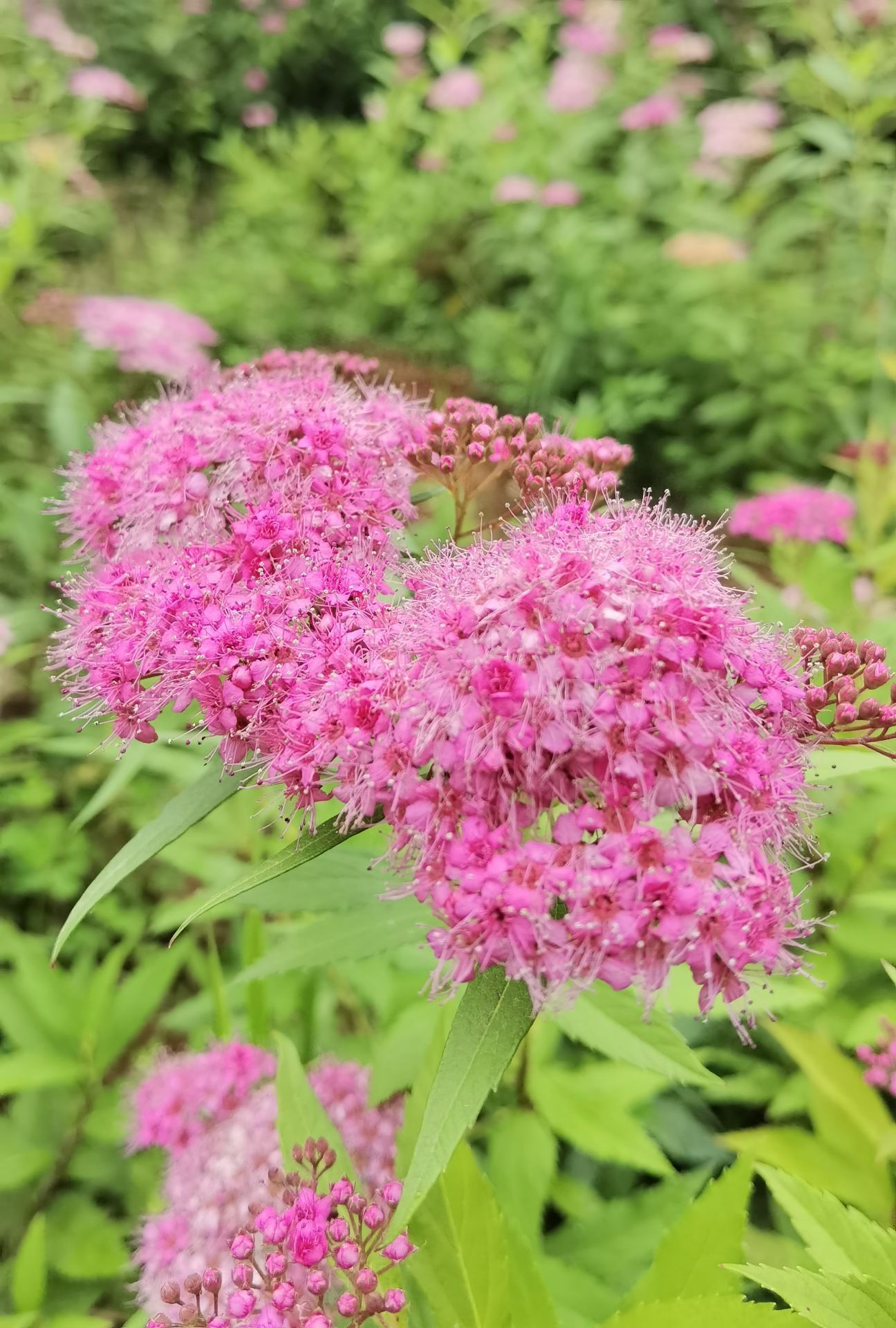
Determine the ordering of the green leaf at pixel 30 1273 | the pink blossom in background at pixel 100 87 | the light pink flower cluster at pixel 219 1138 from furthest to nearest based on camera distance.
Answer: the pink blossom in background at pixel 100 87
the green leaf at pixel 30 1273
the light pink flower cluster at pixel 219 1138

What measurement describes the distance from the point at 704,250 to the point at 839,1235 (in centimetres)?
342

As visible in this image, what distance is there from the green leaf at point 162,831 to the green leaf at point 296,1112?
1.08 feet

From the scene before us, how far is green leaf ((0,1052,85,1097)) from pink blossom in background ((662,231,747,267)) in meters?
3.39

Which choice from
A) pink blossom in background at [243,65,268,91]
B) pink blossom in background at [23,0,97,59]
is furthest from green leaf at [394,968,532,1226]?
pink blossom in background at [243,65,268,91]

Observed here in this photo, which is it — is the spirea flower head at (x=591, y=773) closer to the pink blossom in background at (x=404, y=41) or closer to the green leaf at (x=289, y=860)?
the green leaf at (x=289, y=860)

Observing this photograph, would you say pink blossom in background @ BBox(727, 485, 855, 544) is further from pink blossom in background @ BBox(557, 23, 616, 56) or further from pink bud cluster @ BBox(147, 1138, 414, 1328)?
pink blossom in background @ BBox(557, 23, 616, 56)

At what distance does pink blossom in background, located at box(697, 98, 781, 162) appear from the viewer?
3.96m

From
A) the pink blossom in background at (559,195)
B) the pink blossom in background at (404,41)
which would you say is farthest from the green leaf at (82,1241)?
the pink blossom in background at (404,41)

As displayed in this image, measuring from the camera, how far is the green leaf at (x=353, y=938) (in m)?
1.22

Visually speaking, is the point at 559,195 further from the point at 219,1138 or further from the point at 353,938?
the point at 219,1138

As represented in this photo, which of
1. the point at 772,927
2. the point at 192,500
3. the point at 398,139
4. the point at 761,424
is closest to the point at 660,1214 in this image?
the point at 772,927

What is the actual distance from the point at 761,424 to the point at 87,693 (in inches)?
126

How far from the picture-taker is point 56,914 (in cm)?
258

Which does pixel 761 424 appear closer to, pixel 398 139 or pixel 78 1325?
pixel 398 139
